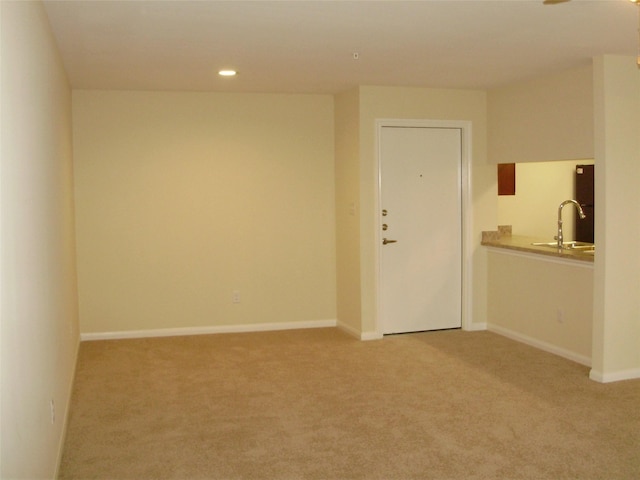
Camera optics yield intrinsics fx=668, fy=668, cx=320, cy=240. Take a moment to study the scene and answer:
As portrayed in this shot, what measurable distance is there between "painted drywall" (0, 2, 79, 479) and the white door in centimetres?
285

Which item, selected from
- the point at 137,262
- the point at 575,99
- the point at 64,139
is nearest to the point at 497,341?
the point at 575,99

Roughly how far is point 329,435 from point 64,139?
2833 mm

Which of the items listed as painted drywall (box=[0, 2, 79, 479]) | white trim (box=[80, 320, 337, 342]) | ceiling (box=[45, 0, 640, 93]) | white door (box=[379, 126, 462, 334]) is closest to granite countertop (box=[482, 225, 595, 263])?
white door (box=[379, 126, 462, 334])

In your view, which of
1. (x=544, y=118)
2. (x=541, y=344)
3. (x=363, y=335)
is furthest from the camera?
(x=363, y=335)

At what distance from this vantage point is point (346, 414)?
13.0 ft

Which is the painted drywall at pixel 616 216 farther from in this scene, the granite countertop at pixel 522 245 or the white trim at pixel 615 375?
the granite countertop at pixel 522 245

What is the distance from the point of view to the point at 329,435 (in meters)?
3.65

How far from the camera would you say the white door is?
5.95m

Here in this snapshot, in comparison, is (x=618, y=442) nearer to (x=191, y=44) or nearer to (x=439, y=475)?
(x=439, y=475)

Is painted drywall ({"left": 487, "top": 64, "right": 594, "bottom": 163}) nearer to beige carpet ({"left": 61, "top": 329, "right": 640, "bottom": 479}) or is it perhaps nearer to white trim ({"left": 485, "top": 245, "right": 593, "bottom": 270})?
white trim ({"left": 485, "top": 245, "right": 593, "bottom": 270})

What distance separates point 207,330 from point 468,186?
275 centimetres

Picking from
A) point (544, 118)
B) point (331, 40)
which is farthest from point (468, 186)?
point (331, 40)

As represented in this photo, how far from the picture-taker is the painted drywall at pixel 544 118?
16.1 ft

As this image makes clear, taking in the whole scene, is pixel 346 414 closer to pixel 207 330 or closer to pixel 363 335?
pixel 363 335
